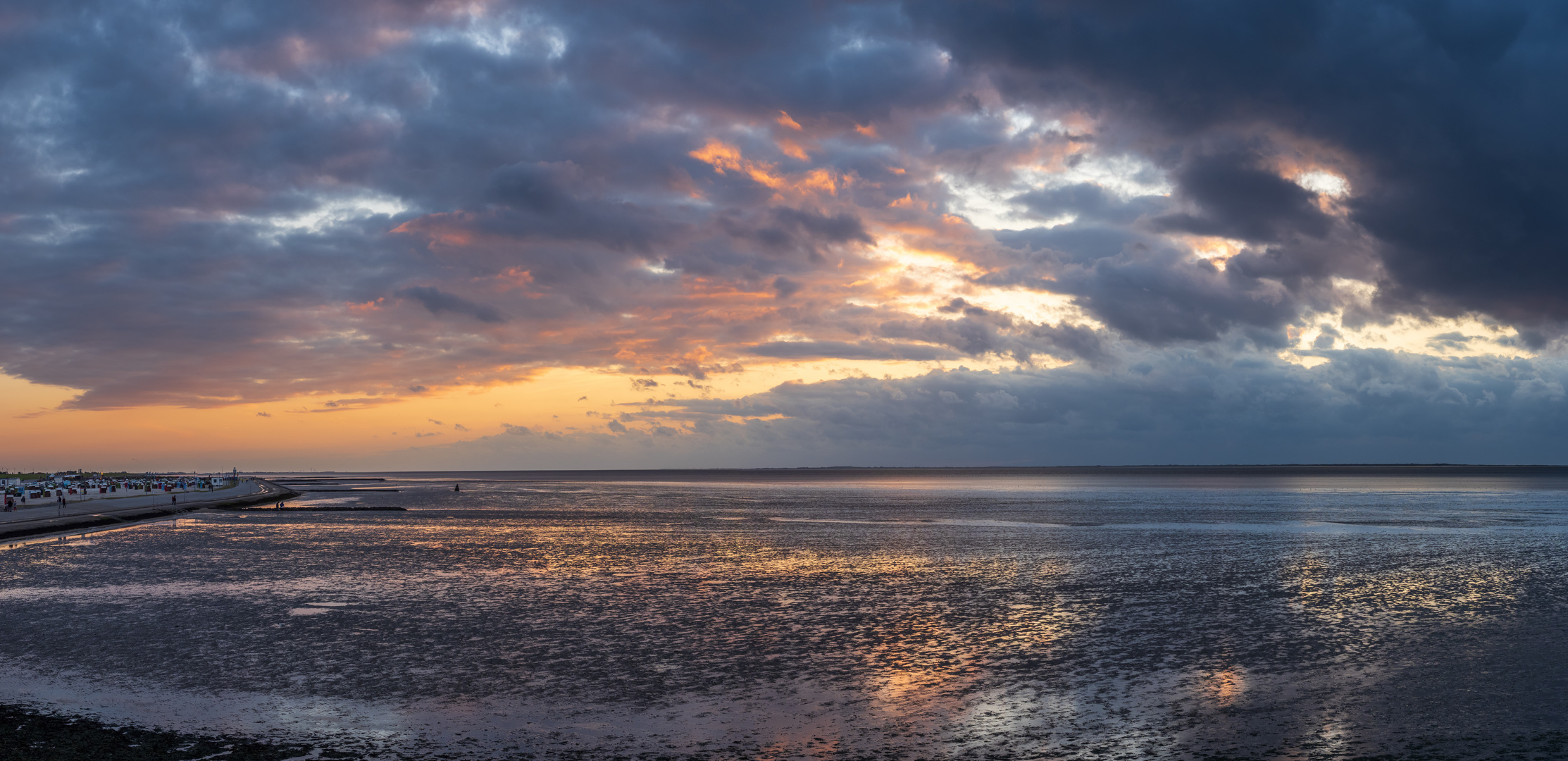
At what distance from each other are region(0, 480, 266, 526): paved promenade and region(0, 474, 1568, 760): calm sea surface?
27.2 meters

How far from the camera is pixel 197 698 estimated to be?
17406 millimetres

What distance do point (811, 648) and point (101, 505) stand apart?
98.0 m

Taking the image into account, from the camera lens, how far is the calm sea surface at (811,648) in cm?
Result: 1553

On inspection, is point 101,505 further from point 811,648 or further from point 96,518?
point 811,648

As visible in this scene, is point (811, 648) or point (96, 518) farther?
point (96, 518)

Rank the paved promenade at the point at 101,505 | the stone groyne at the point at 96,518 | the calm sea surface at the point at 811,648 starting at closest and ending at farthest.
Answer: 1. the calm sea surface at the point at 811,648
2. the stone groyne at the point at 96,518
3. the paved promenade at the point at 101,505

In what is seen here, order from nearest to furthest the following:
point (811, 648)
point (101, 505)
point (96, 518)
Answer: point (811, 648), point (96, 518), point (101, 505)

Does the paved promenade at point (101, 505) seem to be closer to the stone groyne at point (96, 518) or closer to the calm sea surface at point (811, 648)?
the stone groyne at point (96, 518)

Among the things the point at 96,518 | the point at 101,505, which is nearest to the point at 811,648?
the point at 96,518

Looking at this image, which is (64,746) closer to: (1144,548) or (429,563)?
(429,563)

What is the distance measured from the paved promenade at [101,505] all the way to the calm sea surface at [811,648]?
2724 cm

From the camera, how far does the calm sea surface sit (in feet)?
51.0

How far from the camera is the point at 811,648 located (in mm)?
22781

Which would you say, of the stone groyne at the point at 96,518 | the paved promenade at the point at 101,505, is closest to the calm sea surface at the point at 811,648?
the stone groyne at the point at 96,518
